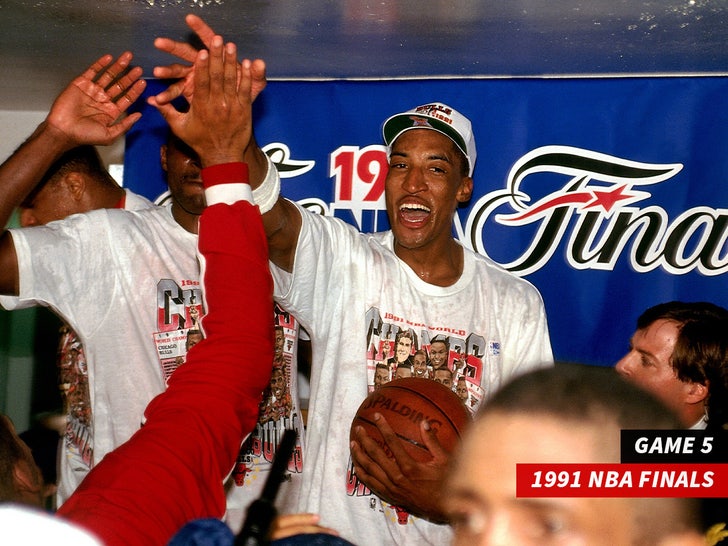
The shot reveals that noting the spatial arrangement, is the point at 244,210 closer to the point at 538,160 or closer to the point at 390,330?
the point at 390,330

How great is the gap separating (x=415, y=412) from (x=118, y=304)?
46.6 inches

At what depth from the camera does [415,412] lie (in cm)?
282

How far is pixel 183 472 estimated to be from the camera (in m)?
1.24

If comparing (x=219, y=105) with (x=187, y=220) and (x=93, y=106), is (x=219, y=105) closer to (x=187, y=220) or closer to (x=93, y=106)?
(x=93, y=106)

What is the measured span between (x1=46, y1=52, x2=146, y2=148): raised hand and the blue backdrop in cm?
182

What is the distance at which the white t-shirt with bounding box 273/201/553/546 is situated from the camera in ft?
9.95

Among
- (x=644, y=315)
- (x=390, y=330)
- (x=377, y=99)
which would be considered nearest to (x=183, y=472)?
(x=390, y=330)

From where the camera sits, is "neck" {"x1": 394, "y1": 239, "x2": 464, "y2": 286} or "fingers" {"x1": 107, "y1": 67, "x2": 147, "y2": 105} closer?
"fingers" {"x1": 107, "y1": 67, "x2": 147, "y2": 105}

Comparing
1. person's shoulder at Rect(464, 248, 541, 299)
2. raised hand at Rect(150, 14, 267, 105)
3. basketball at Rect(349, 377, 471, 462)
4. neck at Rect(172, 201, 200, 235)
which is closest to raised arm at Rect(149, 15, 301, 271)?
raised hand at Rect(150, 14, 267, 105)

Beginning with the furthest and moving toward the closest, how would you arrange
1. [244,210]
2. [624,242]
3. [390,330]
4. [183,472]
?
1. [624,242]
2. [390,330]
3. [244,210]
4. [183,472]

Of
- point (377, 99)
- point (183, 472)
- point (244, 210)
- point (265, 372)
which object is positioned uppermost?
point (377, 99)

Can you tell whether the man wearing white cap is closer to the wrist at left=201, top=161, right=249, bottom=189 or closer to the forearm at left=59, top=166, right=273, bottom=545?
the wrist at left=201, top=161, right=249, bottom=189

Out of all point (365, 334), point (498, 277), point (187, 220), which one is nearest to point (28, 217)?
point (187, 220)

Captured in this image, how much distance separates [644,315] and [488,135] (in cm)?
109
